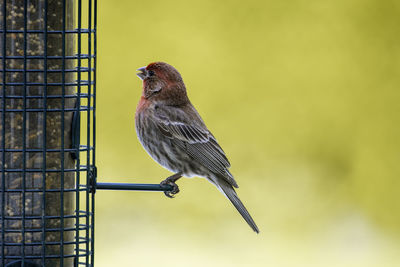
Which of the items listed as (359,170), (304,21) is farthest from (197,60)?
Result: (359,170)

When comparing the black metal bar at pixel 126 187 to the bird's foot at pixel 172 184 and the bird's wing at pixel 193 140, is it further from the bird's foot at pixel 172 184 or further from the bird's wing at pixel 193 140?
the bird's wing at pixel 193 140

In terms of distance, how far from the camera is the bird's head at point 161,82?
25.4 feet

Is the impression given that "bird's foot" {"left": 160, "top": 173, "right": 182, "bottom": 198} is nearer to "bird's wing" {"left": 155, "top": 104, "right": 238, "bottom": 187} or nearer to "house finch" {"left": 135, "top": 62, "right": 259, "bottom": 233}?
"house finch" {"left": 135, "top": 62, "right": 259, "bottom": 233}

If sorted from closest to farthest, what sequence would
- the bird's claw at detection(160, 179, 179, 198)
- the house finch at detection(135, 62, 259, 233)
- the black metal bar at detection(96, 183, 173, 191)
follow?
1. the black metal bar at detection(96, 183, 173, 191)
2. the bird's claw at detection(160, 179, 179, 198)
3. the house finch at detection(135, 62, 259, 233)

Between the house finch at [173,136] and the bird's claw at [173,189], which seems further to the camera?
the house finch at [173,136]

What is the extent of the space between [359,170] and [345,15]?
2.03 metres

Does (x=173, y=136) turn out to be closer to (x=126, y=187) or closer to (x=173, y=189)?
(x=173, y=189)

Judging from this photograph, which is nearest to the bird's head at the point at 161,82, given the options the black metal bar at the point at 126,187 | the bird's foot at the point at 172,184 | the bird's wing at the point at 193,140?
the bird's wing at the point at 193,140

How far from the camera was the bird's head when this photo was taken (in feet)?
25.4

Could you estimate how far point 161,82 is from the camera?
7.76 metres

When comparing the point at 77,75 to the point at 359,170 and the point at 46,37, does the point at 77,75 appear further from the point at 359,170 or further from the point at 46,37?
the point at 359,170

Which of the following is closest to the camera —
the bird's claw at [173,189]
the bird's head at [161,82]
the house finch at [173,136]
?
the bird's claw at [173,189]

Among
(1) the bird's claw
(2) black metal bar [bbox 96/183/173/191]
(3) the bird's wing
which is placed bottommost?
Result: (2) black metal bar [bbox 96/183/173/191]

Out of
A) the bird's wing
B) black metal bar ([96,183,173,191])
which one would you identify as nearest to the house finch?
the bird's wing
